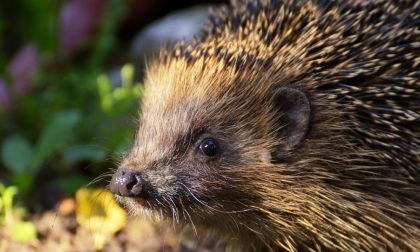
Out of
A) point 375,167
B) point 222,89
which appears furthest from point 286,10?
point 375,167

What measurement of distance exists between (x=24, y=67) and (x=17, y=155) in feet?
4.67

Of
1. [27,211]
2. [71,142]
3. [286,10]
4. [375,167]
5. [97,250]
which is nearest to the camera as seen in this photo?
[375,167]

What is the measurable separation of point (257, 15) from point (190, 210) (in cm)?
106

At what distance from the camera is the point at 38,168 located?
16.2 ft

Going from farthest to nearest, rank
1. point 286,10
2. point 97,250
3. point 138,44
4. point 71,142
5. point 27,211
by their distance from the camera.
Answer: point 138,44 → point 71,142 → point 27,211 → point 97,250 → point 286,10

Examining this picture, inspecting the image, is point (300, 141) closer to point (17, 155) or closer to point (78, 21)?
point (17, 155)

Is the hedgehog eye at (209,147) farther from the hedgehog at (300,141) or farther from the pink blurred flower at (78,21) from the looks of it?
the pink blurred flower at (78,21)

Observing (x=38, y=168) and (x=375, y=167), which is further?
(x=38, y=168)

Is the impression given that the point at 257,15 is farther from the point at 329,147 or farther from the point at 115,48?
the point at 115,48

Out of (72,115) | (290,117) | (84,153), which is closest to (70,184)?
(84,153)

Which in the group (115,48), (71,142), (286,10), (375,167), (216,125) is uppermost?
(286,10)

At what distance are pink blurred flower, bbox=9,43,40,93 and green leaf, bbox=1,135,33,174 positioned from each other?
102 centimetres

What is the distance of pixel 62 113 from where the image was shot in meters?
5.02

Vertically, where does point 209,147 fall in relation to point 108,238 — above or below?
above
